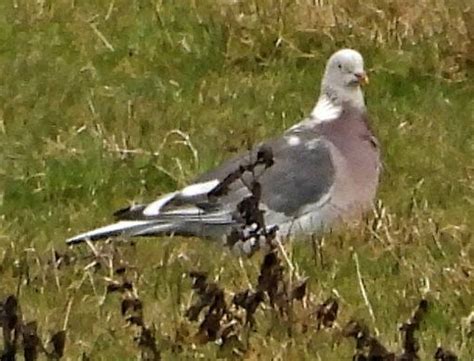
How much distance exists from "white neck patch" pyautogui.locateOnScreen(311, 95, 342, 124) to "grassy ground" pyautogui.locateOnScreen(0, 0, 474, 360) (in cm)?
36

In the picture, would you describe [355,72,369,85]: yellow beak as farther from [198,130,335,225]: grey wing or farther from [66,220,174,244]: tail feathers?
[66,220,174,244]: tail feathers

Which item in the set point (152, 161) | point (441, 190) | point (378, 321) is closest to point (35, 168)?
point (152, 161)

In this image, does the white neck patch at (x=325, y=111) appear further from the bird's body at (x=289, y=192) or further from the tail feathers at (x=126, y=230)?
the tail feathers at (x=126, y=230)

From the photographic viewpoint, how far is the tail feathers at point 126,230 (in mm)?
7211

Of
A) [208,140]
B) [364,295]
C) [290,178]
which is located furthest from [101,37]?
[364,295]

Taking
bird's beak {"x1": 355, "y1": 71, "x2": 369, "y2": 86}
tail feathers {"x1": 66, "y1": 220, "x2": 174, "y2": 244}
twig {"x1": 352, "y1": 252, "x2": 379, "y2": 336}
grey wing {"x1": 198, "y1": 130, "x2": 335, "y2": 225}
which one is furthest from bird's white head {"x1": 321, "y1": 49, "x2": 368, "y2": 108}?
twig {"x1": 352, "y1": 252, "x2": 379, "y2": 336}

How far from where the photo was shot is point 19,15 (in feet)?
33.3

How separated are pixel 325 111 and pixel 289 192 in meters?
0.71

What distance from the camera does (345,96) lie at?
815 centimetres

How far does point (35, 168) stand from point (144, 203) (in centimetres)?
68

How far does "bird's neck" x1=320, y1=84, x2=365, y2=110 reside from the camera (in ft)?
26.6

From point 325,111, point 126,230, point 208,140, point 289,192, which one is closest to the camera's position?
point 126,230

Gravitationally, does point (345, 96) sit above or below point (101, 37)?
above

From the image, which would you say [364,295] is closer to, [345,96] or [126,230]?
[126,230]
